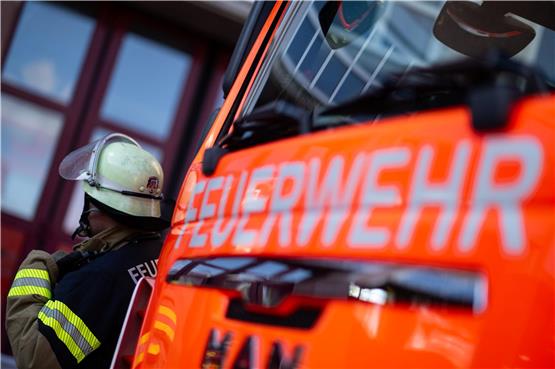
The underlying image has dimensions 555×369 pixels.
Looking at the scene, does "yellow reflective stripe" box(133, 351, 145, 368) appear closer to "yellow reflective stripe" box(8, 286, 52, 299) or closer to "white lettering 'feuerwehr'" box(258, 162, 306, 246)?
"white lettering 'feuerwehr'" box(258, 162, 306, 246)

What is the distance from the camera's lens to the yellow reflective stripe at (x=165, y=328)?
2.12m

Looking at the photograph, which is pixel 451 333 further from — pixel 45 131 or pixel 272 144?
pixel 45 131

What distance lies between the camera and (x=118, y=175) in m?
3.29

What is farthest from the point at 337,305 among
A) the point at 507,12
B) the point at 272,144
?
the point at 507,12

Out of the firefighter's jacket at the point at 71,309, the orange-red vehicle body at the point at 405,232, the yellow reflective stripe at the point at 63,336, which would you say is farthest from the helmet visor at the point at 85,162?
the orange-red vehicle body at the point at 405,232

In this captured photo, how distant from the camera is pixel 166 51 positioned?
833cm

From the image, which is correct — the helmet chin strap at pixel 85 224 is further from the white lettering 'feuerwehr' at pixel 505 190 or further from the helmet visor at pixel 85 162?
the white lettering 'feuerwehr' at pixel 505 190

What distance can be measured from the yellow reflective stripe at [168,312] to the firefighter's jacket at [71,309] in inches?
28.3

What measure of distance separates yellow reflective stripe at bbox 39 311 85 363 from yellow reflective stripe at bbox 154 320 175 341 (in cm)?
71

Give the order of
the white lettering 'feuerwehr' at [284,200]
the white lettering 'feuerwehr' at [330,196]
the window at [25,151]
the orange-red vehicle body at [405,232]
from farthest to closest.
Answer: the window at [25,151], the white lettering 'feuerwehr' at [284,200], the white lettering 'feuerwehr' at [330,196], the orange-red vehicle body at [405,232]

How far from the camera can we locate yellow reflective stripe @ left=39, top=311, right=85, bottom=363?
9.23 ft

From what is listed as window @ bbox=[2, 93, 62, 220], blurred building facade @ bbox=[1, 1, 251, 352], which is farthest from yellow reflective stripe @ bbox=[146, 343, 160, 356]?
window @ bbox=[2, 93, 62, 220]

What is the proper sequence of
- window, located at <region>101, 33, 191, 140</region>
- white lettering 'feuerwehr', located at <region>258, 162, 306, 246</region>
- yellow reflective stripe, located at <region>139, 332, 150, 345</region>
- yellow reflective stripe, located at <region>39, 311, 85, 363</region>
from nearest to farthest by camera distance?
white lettering 'feuerwehr', located at <region>258, 162, 306, 246</region>
yellow reflective stripe, located at <region>139, 332, 150, 345</region>
yellow reflective stripe, located at <region>39, 311, 85, 363</region>
window, located at <region>101, 33, 191, 140</region>

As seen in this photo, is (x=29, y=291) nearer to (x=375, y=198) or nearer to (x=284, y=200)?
(x=284, y=200)
